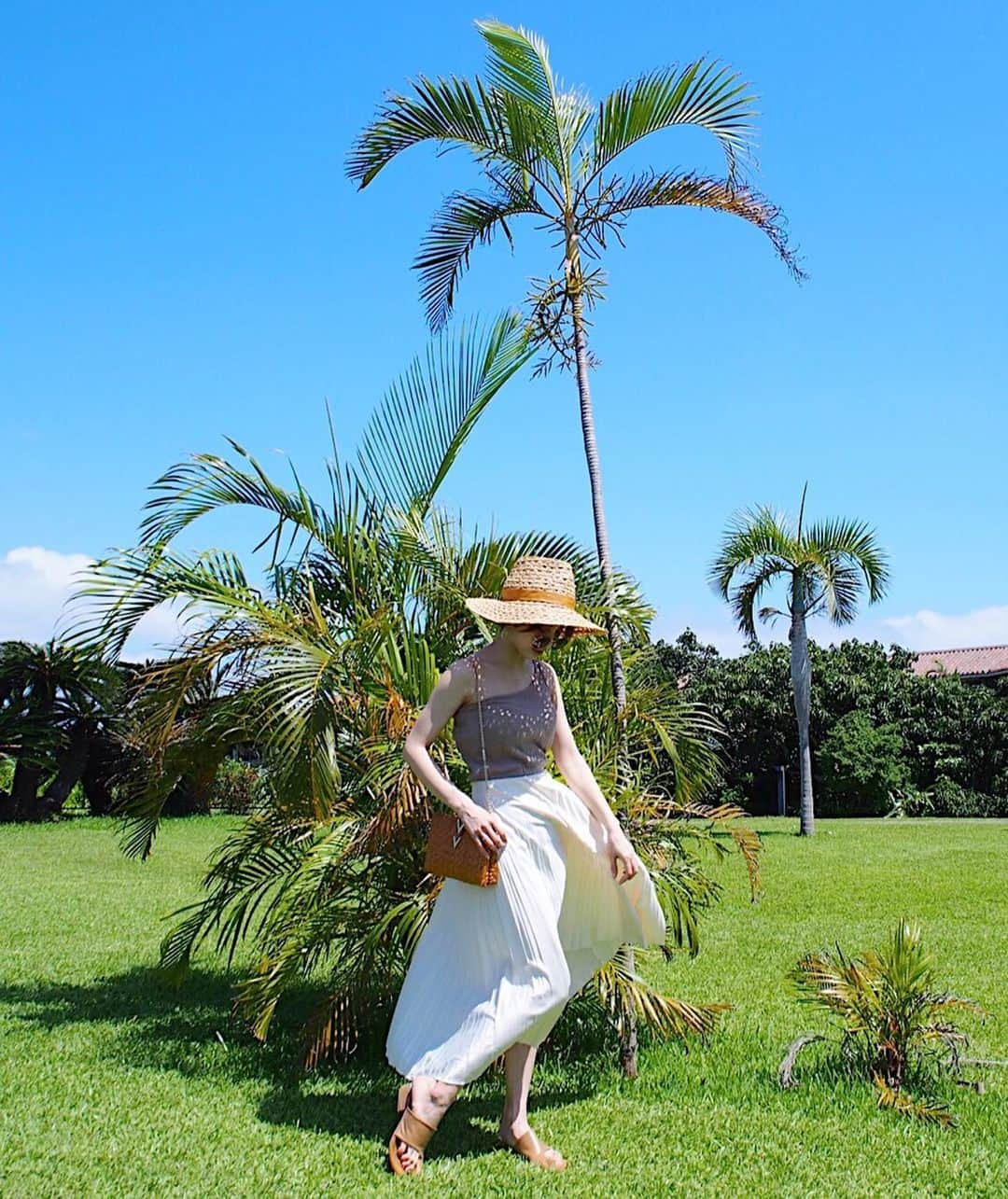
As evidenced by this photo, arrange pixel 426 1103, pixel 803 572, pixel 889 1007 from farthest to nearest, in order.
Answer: pixel 803 572
pixel 889 1007
pixel 426 1103

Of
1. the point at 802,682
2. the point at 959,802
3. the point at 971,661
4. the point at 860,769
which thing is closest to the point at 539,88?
the point at 802,682

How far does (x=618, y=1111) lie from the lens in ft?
15.8

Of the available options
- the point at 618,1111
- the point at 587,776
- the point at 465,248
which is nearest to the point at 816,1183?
the point at 618,1111

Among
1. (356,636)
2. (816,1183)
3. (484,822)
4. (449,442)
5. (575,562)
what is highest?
(449,442)

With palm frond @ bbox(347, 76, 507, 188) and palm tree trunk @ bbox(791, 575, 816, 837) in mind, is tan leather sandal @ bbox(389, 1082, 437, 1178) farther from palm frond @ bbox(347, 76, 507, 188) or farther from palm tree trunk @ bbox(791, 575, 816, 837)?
palm tree trunk @ bbox(791, 575, 816, 837)

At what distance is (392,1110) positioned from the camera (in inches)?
191

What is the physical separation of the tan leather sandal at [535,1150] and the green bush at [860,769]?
71.2 ft

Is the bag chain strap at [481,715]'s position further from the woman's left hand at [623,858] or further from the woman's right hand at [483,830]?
the woman's left hand at [623,858]

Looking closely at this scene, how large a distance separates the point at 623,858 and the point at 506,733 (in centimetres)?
58

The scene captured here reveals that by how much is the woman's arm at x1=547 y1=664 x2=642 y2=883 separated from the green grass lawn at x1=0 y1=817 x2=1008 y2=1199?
0.98m

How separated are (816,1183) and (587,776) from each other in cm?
149

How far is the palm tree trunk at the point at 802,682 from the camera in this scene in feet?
63.8

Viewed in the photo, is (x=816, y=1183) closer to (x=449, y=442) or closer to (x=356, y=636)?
(x=356, y=636)

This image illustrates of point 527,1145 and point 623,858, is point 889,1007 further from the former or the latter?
point 527,1145
